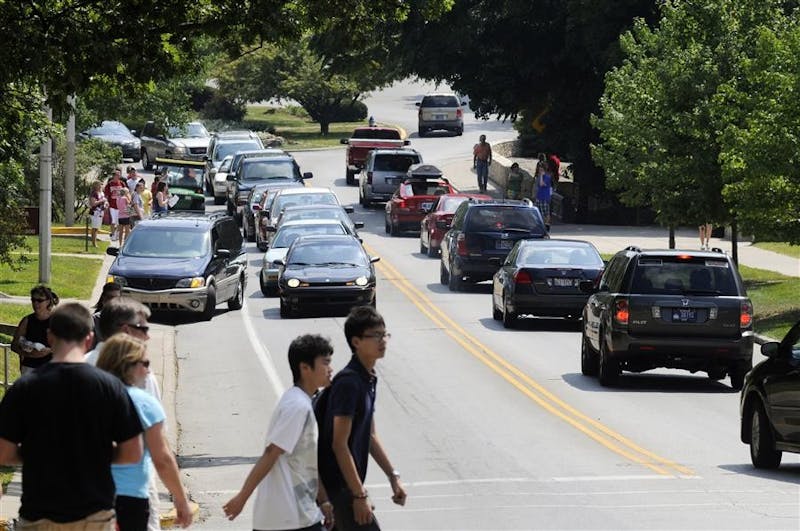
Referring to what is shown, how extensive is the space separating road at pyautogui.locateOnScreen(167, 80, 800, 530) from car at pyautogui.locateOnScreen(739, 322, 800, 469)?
0.28m

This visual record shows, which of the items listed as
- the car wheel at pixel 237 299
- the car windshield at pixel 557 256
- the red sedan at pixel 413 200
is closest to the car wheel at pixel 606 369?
the car windshield at pixel 557 256

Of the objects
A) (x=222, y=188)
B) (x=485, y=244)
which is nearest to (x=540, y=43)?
→ (x=222, y=188)

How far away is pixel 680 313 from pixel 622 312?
2.33 ft

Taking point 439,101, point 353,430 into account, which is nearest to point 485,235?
point 353,430

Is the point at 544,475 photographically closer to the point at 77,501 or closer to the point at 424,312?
the point at 77,501

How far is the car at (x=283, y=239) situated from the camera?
112ft

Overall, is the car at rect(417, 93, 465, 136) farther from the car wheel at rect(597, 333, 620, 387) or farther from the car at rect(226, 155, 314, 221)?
the car wheel at rect(597, 333, 620, 387)

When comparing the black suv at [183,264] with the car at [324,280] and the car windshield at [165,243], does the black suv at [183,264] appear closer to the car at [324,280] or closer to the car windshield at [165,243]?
the car windshield at [165,243]

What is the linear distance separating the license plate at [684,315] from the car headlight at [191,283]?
35.9ft

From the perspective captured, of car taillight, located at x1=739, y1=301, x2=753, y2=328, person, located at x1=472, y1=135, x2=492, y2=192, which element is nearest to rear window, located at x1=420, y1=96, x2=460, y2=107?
person, located at x1=472, y1=135, x2=492, y2=192

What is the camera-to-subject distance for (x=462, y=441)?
17516 mm

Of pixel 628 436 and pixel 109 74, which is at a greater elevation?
pixel 109 74

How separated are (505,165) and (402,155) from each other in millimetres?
7780

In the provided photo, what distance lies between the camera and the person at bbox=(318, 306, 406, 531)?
29.2 feet
